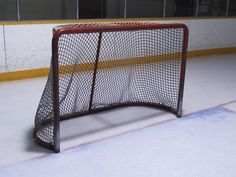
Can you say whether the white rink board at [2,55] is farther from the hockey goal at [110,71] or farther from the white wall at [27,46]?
the hockey goal at [110,71]

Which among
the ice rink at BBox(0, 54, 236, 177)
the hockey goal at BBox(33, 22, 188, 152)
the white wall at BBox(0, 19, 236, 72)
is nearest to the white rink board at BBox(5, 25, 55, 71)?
the white wall at BBox(0, 19, 236, 72)

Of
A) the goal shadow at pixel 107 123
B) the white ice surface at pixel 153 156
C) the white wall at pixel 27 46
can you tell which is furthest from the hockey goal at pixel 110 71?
the white wall at pixel 27 46

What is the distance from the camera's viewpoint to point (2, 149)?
2.28 meters

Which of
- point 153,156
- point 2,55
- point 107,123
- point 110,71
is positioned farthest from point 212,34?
point 153,156

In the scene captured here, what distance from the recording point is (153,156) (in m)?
2.27

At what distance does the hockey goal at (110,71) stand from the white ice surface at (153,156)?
230 mm

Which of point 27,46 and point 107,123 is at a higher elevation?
point 27,46

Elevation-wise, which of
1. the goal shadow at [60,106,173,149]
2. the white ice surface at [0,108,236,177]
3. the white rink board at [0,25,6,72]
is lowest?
the white ice surface at [0,108,236,177]

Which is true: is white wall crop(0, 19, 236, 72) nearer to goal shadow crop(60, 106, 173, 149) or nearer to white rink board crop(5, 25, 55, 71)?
white rink board crop(5, 25, 55, 71)

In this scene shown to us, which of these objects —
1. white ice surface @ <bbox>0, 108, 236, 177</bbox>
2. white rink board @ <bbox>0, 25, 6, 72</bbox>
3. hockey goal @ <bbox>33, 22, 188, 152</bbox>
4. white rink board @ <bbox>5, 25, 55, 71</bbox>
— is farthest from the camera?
white rink board @ <bbox>5, 25, 55, 71</bbox>

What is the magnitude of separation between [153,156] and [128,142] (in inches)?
10.9

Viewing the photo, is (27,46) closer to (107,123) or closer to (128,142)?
(107,123)

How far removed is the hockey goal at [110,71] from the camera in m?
2.46

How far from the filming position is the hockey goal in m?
2.46
